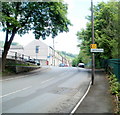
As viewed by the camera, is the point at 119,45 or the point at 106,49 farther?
the point at 106,49

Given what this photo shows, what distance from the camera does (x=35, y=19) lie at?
2114 centimetres

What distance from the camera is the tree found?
61.1 ft

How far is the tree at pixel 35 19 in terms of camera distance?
733 inches

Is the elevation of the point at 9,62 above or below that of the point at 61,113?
above

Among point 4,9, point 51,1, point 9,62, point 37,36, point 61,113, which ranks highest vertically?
point 51,1

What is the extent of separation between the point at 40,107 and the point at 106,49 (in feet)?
49.1

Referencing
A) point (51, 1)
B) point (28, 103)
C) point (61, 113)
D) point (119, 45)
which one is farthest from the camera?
point (51, 1)

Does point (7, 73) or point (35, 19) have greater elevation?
point (35, 19)

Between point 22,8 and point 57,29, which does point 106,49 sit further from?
point 22,8

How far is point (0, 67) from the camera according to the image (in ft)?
67.1

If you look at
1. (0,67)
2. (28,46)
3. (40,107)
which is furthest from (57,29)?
(28,46)

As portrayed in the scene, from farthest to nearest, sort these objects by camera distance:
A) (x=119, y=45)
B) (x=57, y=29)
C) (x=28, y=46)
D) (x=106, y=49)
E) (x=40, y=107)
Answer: (x=28, y=46) < (x=57, y=29) < (x=106, y=49) < (x=119, y=45) < (x=40, y=107)

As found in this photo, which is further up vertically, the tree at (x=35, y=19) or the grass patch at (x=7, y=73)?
the tree at (x=35, y=19)

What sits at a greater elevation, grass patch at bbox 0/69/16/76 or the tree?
the tree
